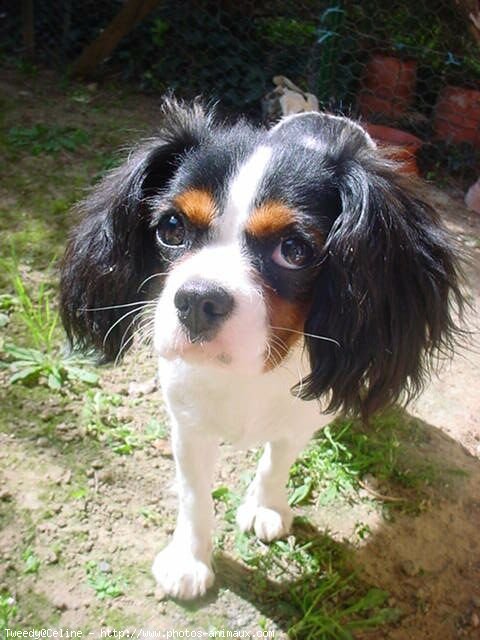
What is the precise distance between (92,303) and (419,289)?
78 cm

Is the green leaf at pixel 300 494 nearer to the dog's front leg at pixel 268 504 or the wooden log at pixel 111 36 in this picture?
the dog's front leg at pixel 268 504

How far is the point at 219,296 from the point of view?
3.89ft

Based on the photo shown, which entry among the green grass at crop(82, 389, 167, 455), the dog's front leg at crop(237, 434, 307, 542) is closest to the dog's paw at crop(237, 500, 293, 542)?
the dog's front leg at crop(237, 434, 307, 542)

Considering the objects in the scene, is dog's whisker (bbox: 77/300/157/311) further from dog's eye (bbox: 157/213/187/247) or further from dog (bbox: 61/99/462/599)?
dog's eye (bbox: 157/213/187/247)

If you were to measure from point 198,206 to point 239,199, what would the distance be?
0.29 feet

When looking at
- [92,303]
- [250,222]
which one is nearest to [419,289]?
[250,222]

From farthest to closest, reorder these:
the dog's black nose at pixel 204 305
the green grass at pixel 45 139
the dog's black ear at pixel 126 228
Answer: the green grass at pixel 45 139 → the dog's black ear at pixel 126 228 → the dog's black nose at pixel 204 305

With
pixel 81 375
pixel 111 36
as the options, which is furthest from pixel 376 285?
pixel 111 36

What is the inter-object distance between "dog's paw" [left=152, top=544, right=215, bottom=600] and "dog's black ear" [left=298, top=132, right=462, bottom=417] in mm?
673

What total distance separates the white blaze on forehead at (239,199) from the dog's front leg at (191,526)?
58 centimetres

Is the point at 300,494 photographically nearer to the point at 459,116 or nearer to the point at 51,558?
the point at 51,558

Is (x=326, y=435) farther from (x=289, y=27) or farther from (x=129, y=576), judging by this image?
(x=289, y=27)

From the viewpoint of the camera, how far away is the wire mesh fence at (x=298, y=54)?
4.51m

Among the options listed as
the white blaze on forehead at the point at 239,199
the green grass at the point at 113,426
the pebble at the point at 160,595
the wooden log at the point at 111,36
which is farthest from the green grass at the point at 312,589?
the wooden log at the point at 111,36
